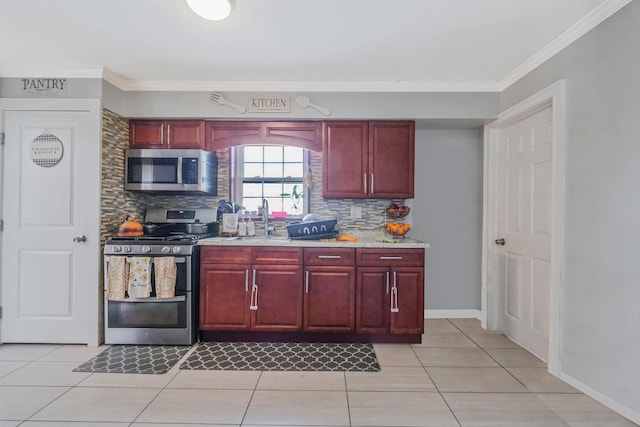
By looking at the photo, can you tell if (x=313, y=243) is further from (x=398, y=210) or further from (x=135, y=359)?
(x=135, y=359)

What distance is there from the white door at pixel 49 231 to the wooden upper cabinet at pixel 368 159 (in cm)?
206

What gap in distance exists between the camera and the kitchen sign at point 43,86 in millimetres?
2846

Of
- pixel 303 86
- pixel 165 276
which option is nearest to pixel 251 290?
pixel 165 276

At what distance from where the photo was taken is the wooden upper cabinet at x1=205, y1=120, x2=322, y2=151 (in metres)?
3.20

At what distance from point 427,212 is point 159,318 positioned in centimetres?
279

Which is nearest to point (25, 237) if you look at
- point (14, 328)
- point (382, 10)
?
point (14, 328)

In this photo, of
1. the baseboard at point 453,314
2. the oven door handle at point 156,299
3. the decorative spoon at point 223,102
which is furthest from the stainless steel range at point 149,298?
the baseboard at point 453,314

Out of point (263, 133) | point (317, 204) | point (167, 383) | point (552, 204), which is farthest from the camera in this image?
point (317, 204)

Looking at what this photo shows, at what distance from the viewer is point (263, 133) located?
321 centimetres

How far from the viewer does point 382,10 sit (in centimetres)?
203

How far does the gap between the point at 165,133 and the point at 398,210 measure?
2394 millimetres

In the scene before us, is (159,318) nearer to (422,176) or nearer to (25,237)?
(25,237)

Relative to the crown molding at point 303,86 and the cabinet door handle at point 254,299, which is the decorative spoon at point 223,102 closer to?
the crown molding at point 303,86

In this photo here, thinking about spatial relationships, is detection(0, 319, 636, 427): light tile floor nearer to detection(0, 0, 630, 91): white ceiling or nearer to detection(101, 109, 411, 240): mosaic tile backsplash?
detection(101, 109, 411, 240): mosaic tile backsplash
